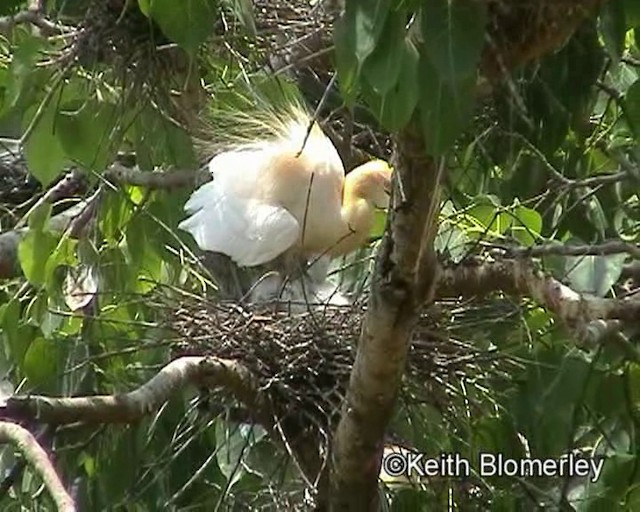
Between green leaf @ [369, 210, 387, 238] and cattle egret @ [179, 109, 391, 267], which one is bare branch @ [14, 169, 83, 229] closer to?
cattle egret @ [179, 109, 391, 267]

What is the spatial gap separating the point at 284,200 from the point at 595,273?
845 mm

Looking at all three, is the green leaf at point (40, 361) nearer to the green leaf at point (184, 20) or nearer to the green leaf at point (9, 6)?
the green leaf at point (9, 6)

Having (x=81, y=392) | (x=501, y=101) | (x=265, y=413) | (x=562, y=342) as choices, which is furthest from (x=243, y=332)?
(x=501, y=101)

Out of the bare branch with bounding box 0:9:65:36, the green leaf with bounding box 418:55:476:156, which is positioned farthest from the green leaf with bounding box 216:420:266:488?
the green leaf with bounding box 418:55:476:156

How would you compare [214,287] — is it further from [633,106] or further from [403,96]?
[403,96]

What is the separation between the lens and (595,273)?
1.37m

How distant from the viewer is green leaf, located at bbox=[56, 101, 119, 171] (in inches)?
58.7

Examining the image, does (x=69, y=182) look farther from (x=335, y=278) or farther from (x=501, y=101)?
(x=501, y=101)

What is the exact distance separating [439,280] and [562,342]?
317 mm

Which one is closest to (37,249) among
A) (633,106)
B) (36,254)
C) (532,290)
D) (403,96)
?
(36,254)

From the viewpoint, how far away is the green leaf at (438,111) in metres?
0.90

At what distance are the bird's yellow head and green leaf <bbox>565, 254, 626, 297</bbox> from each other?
0.64 metres

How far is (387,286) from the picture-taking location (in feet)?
4.17

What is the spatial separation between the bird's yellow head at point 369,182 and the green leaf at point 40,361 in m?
0.52
